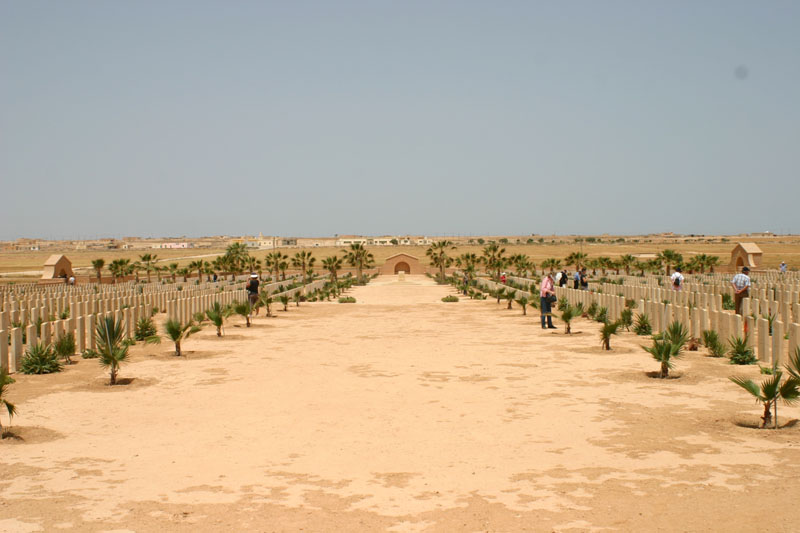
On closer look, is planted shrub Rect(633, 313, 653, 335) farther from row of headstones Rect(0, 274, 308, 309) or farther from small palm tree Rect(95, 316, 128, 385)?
row of headstones Rect(0, 274, 308, 309)

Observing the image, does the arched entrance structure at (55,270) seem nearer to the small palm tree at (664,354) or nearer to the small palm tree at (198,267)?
the small palm tree at (198,267)

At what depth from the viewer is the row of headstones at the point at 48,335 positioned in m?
→ 13.0

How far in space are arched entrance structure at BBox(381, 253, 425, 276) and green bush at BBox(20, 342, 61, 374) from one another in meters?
69.1

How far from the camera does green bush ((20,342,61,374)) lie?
13109 mm

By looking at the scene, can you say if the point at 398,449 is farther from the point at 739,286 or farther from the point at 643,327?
the point at 739,286

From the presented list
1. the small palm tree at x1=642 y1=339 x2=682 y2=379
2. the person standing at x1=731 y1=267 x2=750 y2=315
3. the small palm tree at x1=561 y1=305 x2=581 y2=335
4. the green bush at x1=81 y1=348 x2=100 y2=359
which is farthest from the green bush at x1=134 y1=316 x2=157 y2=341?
the person standing at x1=731 y1=267 x2=750 y2=315

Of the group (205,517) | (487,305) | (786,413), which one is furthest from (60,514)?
(487,305)

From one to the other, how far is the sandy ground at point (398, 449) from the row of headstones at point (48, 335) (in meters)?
1.02

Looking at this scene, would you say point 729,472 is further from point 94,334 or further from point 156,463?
point 94,334

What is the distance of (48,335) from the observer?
14.9 meters

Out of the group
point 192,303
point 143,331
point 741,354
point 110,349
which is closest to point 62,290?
point 192,303

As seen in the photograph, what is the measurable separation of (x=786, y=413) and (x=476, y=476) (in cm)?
467

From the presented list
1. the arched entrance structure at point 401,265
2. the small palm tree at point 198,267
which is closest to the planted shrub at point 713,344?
the small palm tree at point 198,267

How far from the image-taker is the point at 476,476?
6734 mm
